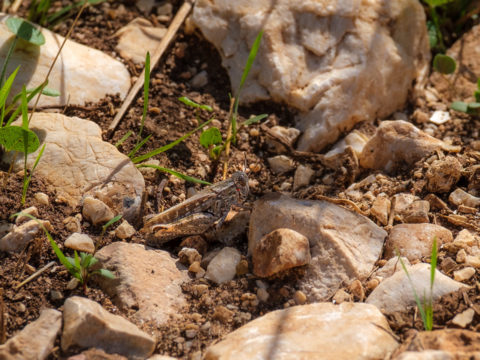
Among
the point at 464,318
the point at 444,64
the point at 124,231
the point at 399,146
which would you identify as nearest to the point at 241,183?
the point at 124,231

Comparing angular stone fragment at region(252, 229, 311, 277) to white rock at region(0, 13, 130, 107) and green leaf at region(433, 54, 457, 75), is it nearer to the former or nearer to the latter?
white rock at region(0, 13, 130, 107)

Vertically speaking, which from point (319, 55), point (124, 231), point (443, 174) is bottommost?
point (124, 231)

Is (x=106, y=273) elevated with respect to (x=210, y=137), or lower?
lower

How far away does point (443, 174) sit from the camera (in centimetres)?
242

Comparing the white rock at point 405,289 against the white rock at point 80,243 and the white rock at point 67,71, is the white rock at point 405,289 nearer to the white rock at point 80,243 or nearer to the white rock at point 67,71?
the white rock at point 80,243

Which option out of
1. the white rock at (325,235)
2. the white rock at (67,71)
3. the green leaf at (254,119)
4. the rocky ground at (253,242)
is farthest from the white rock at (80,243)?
the green leaf at (254,119)

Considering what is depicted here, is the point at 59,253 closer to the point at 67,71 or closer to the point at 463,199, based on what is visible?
the point at 67,71

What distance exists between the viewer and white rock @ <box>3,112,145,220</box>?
2.34 metres

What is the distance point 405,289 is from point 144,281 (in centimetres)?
100

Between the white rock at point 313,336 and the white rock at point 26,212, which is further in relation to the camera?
the white rock at point 26,212

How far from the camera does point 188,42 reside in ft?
10.1

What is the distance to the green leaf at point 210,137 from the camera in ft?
8.25

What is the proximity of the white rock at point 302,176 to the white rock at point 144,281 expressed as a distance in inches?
30.0

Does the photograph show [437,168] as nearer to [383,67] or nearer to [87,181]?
[383,67]
